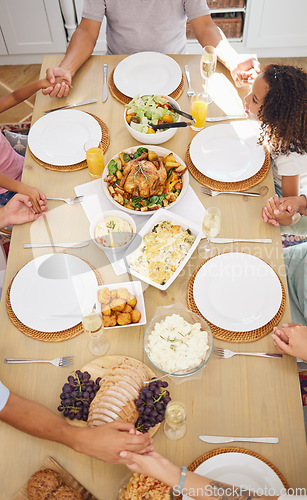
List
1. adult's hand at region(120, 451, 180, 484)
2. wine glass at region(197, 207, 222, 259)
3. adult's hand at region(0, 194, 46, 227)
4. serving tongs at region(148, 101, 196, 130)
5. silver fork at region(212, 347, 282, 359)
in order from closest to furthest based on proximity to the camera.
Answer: adult's hand at region(120, 451, 180, 484), silver fork at region(212, 347, 282, 359), wine glass at region(197, 207, 222, 259), adult's hand at region(0, 194, 46, 227), serving tongs at region(148, 101, 196, 130)

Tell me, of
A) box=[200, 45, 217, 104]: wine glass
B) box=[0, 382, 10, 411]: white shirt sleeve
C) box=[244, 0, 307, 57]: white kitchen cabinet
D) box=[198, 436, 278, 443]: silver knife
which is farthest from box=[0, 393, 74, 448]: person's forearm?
box=[244, 0, 307, 57]: white kitchen cabinet

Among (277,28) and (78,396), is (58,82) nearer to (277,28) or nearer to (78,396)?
(78,396)

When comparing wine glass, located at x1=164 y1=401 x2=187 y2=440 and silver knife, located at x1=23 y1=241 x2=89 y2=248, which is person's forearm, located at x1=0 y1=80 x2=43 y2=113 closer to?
silver knife, located at x1=23 y1=241 x2=89 y2=248

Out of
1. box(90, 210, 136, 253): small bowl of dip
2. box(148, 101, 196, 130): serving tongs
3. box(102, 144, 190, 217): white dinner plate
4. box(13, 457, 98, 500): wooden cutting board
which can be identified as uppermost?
box(148, 101, 196, 130): serving tongs

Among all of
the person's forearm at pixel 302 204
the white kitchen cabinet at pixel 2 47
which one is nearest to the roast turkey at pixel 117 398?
the person's forearm at pixel 302 204

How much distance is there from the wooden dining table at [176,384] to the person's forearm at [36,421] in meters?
0.04

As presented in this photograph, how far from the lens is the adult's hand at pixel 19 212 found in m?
1.62

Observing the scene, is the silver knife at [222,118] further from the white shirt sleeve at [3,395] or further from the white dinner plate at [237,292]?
the white shirt sleeve at [3,395]

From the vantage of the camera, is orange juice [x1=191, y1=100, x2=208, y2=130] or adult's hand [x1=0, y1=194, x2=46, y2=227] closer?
adult's hand [x1=0, y1=194, x2=46, y2=227]

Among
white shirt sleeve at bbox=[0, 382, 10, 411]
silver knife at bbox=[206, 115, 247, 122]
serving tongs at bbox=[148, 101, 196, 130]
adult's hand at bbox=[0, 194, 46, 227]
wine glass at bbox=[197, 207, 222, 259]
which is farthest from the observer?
silver knife at bbox=[206, 115, 247, 122]

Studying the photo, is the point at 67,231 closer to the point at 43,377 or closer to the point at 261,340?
the point at 43,377

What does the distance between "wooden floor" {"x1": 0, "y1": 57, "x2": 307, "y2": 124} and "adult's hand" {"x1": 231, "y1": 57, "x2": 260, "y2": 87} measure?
1.72m

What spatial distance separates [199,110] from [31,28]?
7.42 ft

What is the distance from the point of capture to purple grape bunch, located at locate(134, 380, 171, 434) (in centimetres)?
116
